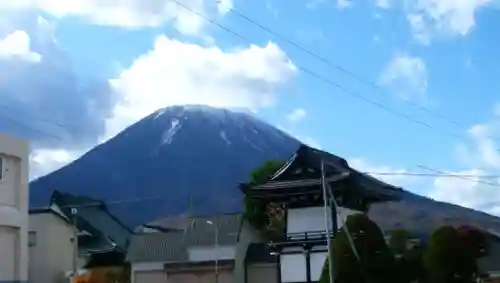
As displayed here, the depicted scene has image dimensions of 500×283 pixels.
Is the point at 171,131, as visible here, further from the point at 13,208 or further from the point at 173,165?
the point at 13,208

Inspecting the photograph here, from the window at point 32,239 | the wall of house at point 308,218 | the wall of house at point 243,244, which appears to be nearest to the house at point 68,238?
the window at point 32,239

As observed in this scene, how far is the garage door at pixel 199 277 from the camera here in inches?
1561

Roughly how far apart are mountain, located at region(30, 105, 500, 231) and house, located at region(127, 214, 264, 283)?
75.8 ft

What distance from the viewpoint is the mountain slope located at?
282 ft

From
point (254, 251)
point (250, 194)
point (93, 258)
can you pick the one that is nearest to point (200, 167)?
point (93, 258)

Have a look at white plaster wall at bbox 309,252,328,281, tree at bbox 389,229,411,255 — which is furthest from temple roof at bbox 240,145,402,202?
tree at bbox 389,229,411,255

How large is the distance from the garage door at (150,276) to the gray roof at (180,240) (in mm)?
660

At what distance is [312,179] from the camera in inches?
1227

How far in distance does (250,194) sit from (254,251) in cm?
882

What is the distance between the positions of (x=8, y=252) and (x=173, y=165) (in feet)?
289

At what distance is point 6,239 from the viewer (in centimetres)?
2467

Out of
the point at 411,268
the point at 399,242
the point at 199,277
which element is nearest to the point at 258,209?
the point at 199,277

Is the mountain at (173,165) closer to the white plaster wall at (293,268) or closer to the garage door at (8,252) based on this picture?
the white plaster wall at (293,268)

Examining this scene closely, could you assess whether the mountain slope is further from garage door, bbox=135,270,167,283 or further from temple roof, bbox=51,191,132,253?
garage door, bbox=135,270,167,283
